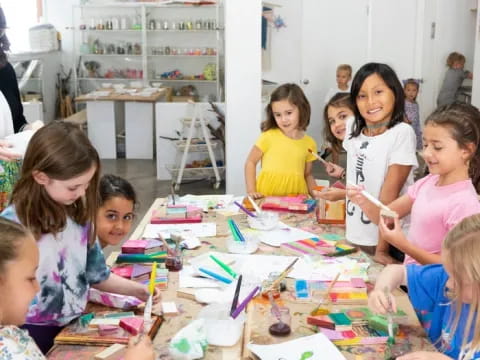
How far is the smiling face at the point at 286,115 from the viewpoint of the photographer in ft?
10.7

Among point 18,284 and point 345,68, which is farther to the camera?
point 345,68

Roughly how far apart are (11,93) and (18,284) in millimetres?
1983

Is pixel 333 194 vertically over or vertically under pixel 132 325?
over

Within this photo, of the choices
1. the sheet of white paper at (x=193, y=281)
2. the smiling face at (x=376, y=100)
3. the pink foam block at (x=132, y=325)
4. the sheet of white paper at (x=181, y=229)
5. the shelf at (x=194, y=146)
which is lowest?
the shelf at (x=194, y=146)

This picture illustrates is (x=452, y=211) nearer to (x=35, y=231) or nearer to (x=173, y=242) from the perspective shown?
(x=173, y=242)

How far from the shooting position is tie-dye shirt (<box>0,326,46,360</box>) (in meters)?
1.29

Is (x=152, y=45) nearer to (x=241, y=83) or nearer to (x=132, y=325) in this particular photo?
(x=241, y=83)

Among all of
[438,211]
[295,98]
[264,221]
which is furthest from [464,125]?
[295,98]

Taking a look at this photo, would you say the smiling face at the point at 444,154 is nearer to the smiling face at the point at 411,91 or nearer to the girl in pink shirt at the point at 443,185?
the girl in pink shirt at the point at 443,185

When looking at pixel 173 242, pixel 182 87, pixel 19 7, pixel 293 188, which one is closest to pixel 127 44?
pixel 182 87

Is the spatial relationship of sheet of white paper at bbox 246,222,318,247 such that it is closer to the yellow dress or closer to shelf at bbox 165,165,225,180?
the yellow dress

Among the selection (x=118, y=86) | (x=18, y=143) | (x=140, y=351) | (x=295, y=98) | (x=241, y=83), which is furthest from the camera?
(x=118, y=86)

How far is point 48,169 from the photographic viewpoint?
68.3 inches

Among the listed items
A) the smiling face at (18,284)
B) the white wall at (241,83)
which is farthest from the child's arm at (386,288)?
the white wall at (241,83)
